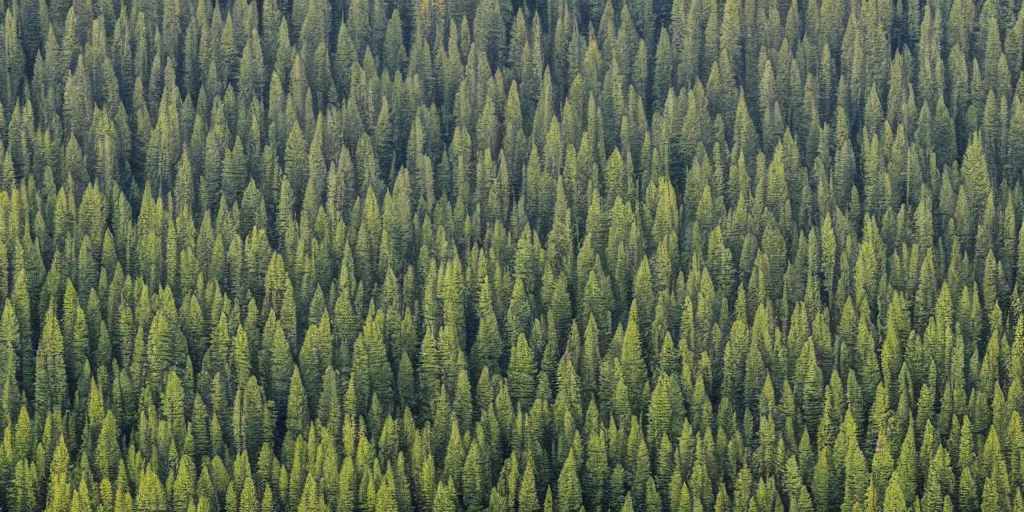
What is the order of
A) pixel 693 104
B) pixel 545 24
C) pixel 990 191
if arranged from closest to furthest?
pixel 990 191 → pixel 693 104 → pixel 545 24

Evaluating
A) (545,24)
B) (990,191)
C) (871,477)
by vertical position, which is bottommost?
(871,477)

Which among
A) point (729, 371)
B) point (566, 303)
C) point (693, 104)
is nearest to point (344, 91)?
point (693, 104)

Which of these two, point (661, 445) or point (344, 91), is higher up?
point (344, 91)

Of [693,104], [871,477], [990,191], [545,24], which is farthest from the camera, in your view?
[545,24]

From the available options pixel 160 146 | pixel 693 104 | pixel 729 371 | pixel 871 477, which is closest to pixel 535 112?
pixel 693 104

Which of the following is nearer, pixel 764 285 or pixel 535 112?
pixel 764 285

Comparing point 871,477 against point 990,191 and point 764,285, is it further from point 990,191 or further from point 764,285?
point 990,191
